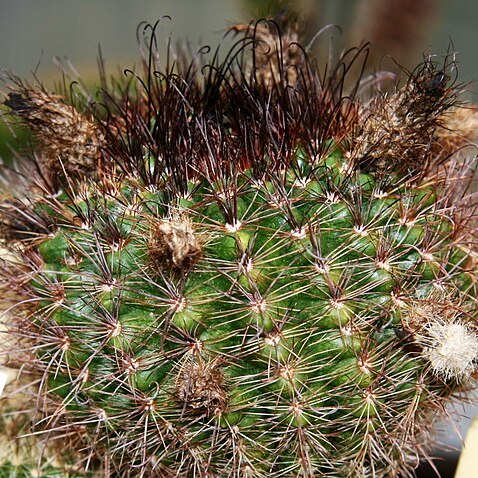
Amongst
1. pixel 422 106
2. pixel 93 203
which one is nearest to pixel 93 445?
pixel 93 203

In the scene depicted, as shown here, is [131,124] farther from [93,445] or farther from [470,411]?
[470,411]

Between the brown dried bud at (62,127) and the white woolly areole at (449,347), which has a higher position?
the brown dried bud at (62,127)

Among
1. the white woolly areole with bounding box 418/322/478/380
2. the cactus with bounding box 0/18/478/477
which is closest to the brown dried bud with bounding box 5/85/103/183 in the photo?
the cactus with bounding box 0/18/478/477

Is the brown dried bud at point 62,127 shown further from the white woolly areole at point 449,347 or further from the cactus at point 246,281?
the white woolly areole at point 449,347

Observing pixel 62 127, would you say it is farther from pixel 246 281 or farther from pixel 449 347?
pixel 449 347

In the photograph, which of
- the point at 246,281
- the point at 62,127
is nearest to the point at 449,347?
the point at 246,281

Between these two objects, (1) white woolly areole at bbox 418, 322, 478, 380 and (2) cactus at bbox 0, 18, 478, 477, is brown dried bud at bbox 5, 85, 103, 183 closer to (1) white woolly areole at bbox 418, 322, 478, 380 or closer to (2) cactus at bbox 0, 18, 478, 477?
(2) cactus at bbox 0, 18, 478, 477

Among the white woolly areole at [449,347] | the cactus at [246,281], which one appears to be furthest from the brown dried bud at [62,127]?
the white woolly areole at [449,347]

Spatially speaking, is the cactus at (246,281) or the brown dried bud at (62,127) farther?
the brown dried bud at (62,127)
